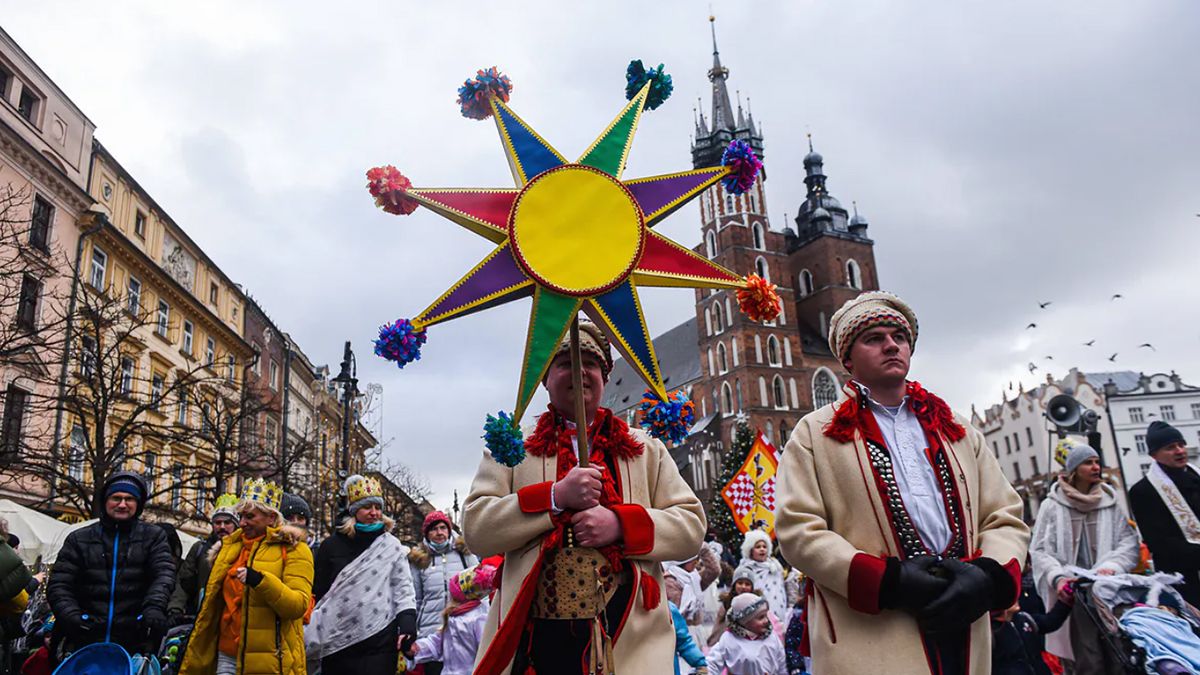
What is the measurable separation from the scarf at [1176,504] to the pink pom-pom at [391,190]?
5232 millimetres

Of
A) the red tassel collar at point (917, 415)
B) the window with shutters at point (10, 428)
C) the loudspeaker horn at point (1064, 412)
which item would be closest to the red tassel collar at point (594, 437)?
the red tassel collar at point (917, 415)

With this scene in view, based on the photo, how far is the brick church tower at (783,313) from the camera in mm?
70812

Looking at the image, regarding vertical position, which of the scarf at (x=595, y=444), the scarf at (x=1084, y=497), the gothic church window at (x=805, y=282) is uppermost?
the gothic church window at (x=805, y=282)

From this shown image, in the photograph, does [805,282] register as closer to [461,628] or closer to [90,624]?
[461,628]

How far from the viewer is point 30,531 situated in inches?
553

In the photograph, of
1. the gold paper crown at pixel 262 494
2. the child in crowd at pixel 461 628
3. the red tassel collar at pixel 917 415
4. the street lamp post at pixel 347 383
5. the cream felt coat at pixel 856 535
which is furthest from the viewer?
the street lamp post at pixel 347 383

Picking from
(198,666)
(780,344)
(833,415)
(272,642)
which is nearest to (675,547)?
(833,415)

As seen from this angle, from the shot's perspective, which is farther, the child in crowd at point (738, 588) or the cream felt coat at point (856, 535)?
the child in crowd at point (738, 588)

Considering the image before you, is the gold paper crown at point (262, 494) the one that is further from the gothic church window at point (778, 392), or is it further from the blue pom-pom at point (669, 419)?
the gothic church window at point (778, 392)

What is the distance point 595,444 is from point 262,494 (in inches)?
162

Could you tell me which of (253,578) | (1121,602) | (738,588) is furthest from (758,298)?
(738,588)

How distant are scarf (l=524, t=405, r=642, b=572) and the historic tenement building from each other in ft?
206

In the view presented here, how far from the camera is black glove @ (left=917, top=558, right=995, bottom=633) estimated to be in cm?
291

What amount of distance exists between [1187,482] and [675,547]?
466cm
